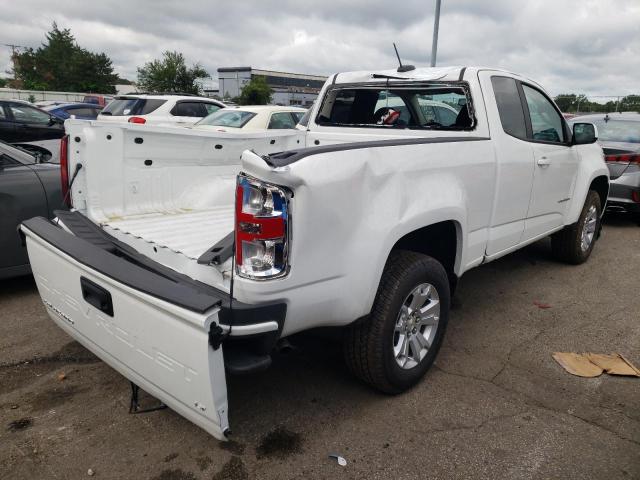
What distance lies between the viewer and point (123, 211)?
3.12m

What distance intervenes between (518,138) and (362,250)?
1993 millimetres

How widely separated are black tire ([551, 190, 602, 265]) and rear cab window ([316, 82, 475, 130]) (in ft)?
7.46

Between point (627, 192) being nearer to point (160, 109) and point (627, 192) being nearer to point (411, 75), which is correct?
point (411, 75)

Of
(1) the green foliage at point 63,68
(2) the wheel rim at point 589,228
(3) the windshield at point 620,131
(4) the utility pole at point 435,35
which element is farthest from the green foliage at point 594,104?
(1) the green foliage at point 63,68

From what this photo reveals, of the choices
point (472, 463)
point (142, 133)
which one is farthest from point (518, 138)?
point (142, 133)

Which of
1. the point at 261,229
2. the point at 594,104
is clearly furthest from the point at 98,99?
the point at 261,229

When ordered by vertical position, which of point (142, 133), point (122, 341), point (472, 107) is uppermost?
point (472, 107)

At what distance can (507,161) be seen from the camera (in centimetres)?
337

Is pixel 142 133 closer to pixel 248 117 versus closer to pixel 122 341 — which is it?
pixel 122 341

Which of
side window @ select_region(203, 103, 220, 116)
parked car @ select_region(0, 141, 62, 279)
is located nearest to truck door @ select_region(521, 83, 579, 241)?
parked car @ select_region(0, 141, 62, 279)

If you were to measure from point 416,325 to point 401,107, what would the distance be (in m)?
1.91

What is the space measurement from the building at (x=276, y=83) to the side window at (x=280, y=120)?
2619cm

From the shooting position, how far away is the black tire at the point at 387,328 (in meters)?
2.51

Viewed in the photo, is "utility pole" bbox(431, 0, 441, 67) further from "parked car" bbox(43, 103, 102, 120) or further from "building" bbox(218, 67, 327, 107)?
"building" bbox(218, 67, 327, 107)
